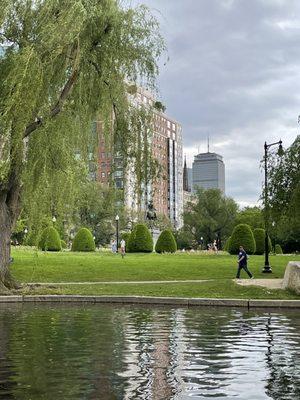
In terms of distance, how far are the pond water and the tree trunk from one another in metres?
7.23

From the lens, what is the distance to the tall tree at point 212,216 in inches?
4555

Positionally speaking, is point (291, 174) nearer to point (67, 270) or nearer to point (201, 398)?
point (67, 270)

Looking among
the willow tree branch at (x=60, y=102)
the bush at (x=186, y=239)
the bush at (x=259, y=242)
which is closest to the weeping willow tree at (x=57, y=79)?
the willow tree branch at (x=60, y=102)

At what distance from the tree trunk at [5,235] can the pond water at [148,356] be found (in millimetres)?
7226

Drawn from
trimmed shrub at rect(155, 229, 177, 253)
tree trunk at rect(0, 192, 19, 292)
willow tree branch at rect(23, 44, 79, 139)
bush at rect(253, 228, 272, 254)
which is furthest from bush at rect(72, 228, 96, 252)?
willow tree branch at rect(23, 44, 79, 139)

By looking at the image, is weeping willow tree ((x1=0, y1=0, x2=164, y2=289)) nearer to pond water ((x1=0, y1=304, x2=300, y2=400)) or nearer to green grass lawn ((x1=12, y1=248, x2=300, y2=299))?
green grass lawn ((x1=12, y1=248, x2=300, y2=299))

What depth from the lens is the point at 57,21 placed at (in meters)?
21.3

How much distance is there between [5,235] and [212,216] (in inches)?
3748

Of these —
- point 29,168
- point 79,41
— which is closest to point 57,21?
point 79,41

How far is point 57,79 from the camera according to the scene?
22156mm

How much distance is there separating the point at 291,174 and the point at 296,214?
225cm

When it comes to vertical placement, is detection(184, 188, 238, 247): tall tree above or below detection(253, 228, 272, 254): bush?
above

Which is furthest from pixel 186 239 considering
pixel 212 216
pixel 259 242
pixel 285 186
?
pixel 285 186

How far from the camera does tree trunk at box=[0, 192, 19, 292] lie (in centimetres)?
2372
